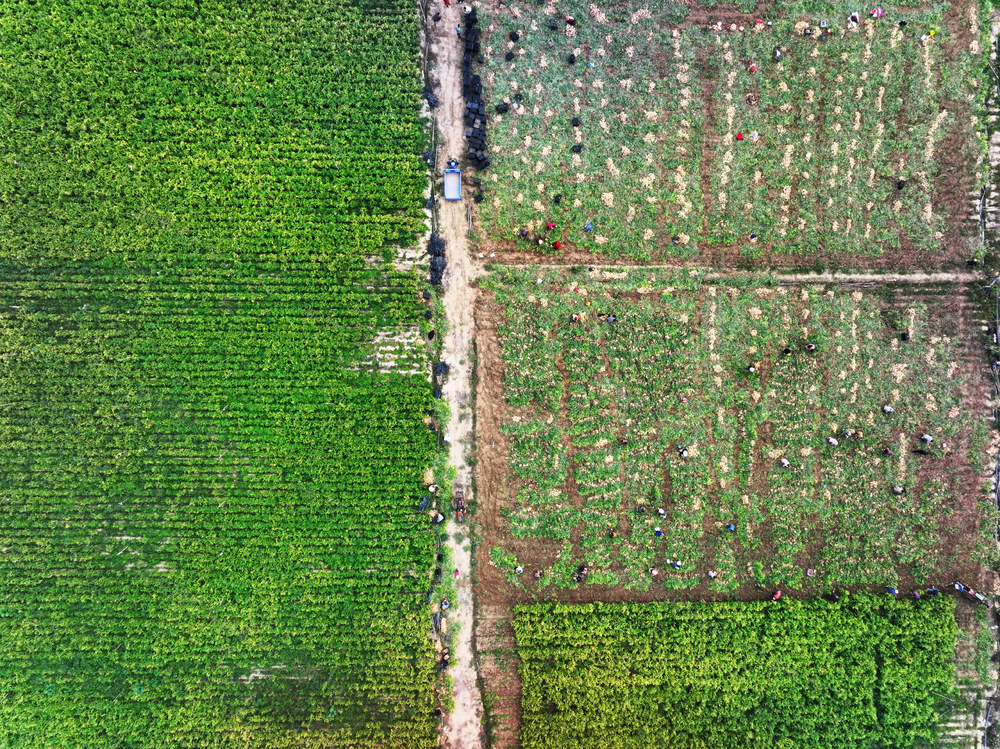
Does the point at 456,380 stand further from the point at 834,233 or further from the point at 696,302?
the point at 834,233

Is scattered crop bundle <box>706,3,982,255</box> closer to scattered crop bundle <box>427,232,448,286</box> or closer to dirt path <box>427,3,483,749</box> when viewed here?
dirt path <box>427,3,483,749</box>

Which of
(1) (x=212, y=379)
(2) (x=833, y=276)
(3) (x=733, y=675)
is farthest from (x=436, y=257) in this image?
(3) (x=733, y=675)

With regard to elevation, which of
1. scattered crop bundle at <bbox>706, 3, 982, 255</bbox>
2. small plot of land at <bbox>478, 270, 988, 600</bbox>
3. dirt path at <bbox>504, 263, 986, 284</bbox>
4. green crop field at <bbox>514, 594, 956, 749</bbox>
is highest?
scattered crop bundle at <bbox>706, 3, 982, 255</bbox>

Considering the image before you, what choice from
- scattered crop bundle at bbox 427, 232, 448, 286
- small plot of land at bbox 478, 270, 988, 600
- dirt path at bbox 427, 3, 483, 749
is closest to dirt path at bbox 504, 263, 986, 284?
small plot of land at bbox 478, 270, 988, 600

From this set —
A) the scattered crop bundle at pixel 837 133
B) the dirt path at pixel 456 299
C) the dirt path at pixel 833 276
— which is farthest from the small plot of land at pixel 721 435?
the scattered crop bundle at pixel 837 133

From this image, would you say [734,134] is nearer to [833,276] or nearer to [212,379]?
[833,276]

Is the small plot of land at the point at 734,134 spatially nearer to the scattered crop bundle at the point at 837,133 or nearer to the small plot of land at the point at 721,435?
the scattered crop bundle at the point at 837,133
